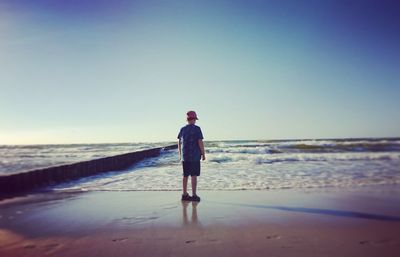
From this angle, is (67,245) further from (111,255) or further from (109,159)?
(109,159)

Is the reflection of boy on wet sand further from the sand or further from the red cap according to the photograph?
the red cap

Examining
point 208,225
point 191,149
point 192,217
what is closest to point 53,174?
point 191,149

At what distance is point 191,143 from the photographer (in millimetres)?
7508

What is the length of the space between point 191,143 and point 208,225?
2717 mm

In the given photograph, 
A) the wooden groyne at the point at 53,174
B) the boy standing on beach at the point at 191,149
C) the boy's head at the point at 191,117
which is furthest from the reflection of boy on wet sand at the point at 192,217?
the wooden groyne at the point at 53,174

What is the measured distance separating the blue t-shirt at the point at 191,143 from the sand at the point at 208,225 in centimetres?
88

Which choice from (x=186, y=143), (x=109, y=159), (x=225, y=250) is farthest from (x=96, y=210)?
(x=109, y=159)

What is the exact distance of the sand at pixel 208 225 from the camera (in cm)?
383

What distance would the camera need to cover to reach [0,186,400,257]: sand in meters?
3.83

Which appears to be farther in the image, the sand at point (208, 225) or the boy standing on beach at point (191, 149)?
the boy standing on beach at point (191, 149)

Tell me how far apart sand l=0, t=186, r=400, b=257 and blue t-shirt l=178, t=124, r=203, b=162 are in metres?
0.88

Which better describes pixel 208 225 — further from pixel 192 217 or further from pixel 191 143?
pixel 191 143

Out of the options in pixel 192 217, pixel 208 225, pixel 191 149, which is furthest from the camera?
pixel 191 149

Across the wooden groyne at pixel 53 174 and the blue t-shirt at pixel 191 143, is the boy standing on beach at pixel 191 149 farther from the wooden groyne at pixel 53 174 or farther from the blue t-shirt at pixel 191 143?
the wooden groyne at pixel 53 174
